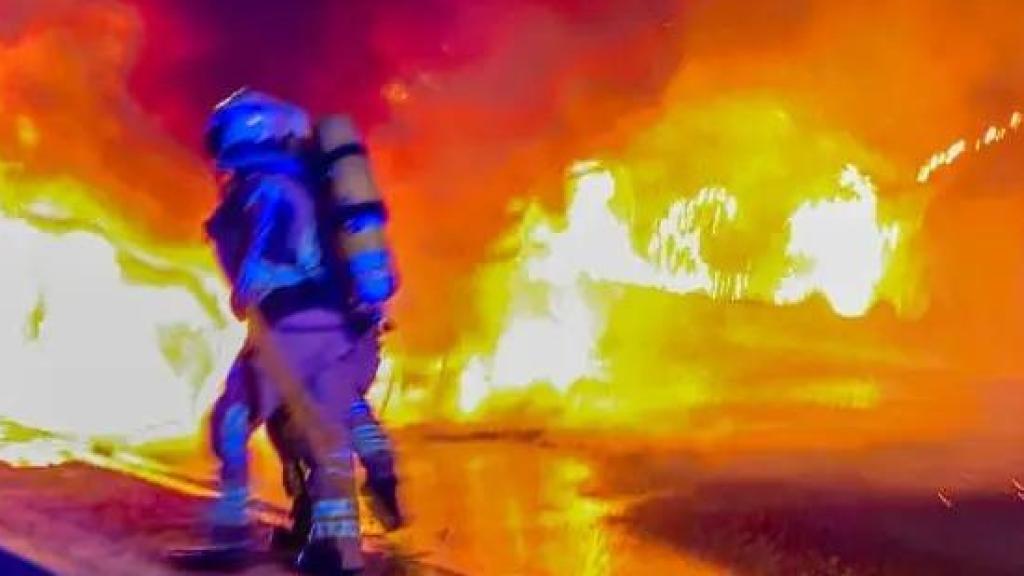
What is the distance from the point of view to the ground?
5672mm

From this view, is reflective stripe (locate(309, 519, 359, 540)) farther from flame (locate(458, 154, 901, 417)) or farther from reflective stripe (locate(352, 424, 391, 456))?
flame (locate(458, 154, 901, 417))

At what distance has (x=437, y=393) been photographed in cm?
767

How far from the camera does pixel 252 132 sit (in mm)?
5016

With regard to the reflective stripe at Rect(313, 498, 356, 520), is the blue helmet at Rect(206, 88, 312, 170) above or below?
above

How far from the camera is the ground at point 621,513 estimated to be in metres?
5.67

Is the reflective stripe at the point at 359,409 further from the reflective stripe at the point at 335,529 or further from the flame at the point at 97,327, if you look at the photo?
the flame at the point at 97,327

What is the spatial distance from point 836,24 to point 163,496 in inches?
153

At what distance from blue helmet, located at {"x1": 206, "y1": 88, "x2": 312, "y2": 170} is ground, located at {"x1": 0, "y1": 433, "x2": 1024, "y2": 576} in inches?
53.7

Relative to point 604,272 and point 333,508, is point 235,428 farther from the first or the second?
point 604,272

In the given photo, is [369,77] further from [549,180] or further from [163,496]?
[163,496]

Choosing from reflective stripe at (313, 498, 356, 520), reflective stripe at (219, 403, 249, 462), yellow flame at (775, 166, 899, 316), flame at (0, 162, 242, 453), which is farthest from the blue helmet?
yellow flame at (775, 166, 899, 316)

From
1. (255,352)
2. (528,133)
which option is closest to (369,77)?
(528,133)

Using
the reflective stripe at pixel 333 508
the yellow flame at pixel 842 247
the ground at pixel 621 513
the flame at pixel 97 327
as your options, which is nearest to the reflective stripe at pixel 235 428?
the reflective stripe at pixel 333 508

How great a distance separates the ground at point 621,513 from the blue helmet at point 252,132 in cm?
136
